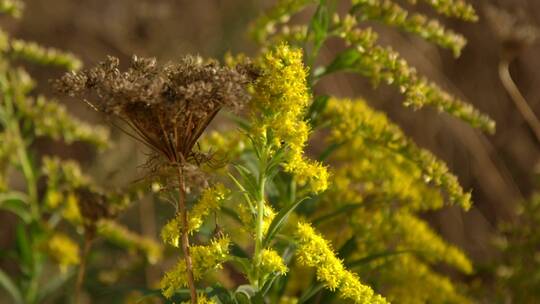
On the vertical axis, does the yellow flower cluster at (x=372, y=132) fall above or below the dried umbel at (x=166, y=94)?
below

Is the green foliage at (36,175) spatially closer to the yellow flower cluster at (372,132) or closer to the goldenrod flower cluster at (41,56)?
the goldenrod flower cluster at (41,56)

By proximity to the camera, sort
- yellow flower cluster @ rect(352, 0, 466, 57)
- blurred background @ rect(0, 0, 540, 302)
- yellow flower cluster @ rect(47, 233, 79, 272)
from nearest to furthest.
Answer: yellow flower cluster @ rect(352, 0, 466, 57), yellow flower cluster @ rect(47, 233, 79, 272), blurred background @ rect(0, 0, 540, 302)

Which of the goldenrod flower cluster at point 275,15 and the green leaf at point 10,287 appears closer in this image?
the goldenrod flower cluster at point 275,15

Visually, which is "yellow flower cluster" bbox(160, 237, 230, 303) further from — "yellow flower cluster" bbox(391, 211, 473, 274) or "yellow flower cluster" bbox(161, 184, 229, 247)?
"yellow flower cluster" bbox(391, 211, 473, 274)

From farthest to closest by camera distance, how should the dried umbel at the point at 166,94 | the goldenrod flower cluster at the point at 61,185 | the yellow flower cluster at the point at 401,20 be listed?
the goldenrod flower cluster at the point at 61,185
the yellow flower cluster at the point at 401,20
the dried umbel at the point at 166,94

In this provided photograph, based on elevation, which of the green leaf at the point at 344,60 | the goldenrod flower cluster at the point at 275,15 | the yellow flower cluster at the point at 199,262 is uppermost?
the goldenrod flower cluster at the point at 275,15

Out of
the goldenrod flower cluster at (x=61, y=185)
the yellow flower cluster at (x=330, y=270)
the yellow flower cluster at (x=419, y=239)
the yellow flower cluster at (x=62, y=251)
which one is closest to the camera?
the yellow flower cluster at (x=330, y=270)

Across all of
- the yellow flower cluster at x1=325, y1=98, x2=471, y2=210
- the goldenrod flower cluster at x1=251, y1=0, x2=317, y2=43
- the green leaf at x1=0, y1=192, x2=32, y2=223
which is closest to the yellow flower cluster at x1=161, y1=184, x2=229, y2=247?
the yellow flower cluster at x1=325, y1=98, x2=471, y2=210

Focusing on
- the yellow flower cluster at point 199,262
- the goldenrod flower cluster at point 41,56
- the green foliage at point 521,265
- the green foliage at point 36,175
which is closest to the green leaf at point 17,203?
the green foliage at point 36,175
